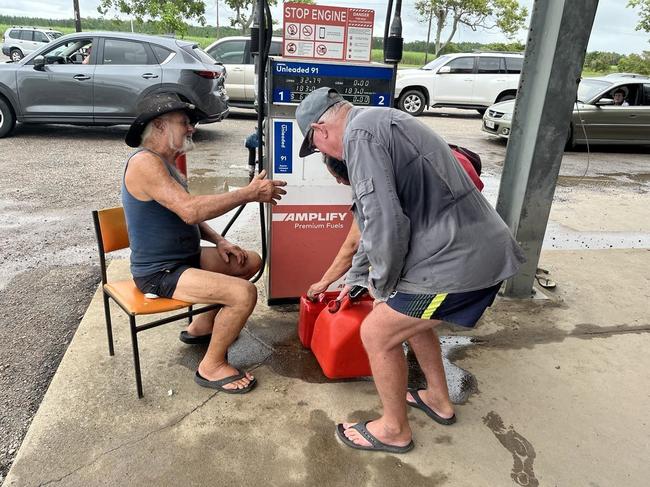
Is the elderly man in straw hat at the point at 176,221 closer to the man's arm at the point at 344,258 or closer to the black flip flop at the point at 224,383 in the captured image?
the black flip flop at the point at 224,383

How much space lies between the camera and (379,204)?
168 cm

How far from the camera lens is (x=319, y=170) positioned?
3.08m

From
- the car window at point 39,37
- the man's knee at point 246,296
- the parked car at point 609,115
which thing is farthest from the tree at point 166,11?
the man's knee at point 246,296

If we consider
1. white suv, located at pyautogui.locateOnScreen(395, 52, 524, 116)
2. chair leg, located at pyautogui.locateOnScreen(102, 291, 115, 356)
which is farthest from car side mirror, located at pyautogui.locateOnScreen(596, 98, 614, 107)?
chair leg, located at pyautogui.locateOnScreen(102, 291, 115, 356)

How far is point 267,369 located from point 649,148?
35.7 ft

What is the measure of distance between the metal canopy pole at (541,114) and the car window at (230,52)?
858 cm

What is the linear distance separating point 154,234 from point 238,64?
915 centimetres

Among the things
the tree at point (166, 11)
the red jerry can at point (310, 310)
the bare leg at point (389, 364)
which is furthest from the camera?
the tree at point (166, 11)

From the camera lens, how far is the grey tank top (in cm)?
242

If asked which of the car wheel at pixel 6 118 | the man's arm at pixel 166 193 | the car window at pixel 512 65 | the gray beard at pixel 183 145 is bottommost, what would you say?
the car wheel at pixel 6 118

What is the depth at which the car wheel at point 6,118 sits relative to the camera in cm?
789

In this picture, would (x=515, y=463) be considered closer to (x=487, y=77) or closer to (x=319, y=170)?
(x=319, y=170)

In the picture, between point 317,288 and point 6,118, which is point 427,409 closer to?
point 317,288

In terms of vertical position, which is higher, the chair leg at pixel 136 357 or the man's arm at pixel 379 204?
the man's arm at pixel 379 204
